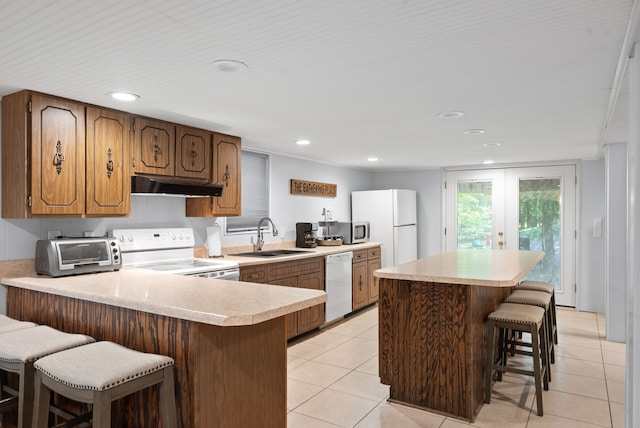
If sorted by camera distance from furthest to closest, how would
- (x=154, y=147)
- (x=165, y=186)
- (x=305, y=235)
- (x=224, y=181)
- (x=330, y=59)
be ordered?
(x=305, y=235), (x=224, y=181), (x=154, y=147), (x=165, y=186), (x=330, y=59)

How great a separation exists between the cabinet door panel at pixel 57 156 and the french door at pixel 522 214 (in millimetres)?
5555

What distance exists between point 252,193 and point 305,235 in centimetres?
91

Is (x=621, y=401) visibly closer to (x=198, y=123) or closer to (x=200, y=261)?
(x=200, y=261)

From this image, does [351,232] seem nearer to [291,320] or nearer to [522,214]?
[291,320]

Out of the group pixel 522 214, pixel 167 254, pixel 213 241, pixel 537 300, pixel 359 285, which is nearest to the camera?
pixel 537 300

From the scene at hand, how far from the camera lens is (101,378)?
1.65 meters

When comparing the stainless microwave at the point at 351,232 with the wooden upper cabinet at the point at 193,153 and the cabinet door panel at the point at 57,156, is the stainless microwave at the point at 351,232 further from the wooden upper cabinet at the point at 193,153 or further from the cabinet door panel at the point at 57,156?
the cabinet door panel at the point at 57,156

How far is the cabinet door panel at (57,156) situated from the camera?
8.78ft

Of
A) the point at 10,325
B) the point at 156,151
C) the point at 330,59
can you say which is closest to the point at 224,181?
the point at 156,151

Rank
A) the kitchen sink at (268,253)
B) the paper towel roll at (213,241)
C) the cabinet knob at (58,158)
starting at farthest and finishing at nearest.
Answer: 1. the kitchen sink at (268,253)
2. the paper towel roll at (213,241)
3. the cabinet knob at (58,158)

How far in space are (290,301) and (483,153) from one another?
424 cm

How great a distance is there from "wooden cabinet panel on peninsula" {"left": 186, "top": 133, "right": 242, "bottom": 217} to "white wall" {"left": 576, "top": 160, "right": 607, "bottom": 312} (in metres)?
4.78

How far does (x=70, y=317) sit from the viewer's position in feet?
8.21

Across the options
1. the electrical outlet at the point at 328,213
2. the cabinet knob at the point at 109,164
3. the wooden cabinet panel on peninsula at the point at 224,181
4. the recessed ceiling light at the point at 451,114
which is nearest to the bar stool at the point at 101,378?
the cabinet knob at the point at 109,164
